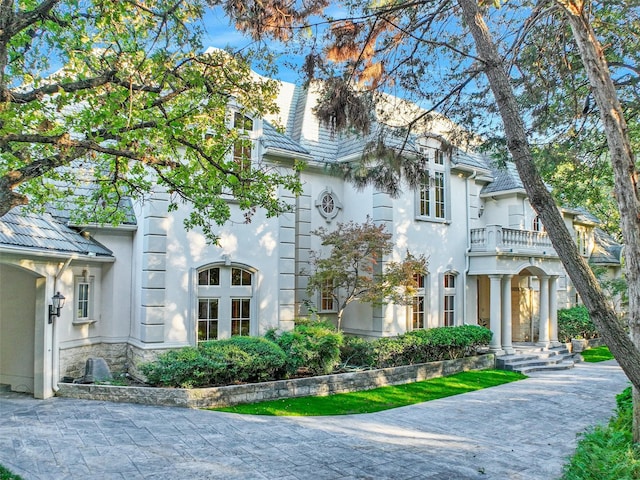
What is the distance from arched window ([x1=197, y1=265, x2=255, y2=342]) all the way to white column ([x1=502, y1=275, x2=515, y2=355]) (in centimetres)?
1026

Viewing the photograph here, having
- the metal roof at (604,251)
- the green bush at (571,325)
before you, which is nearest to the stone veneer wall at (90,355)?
the green bush at (571,325)

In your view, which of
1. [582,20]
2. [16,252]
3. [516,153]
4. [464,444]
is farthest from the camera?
[16,252]

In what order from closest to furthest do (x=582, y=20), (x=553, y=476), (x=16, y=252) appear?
(x=582, y=20), (x=553, y=476), (x=16, y=252)

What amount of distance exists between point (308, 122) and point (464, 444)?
12.7m

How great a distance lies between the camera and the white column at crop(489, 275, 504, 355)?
61.8ft

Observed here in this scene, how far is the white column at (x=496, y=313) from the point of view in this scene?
61.8 feet

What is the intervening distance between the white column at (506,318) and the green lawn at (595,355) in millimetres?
4338

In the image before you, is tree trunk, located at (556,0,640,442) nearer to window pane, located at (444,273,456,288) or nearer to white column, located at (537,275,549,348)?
window pane, located at (444,273,456,288)

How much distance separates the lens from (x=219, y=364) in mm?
11438

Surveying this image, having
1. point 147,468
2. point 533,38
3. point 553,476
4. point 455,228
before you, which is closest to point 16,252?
point 147,468

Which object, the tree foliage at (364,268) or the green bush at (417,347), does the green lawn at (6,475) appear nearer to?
the green bush at (417,347)

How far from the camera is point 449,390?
46.6ft

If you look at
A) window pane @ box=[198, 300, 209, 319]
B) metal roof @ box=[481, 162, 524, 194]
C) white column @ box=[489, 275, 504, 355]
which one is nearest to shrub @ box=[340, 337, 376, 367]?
window pane @ box=[198, 300, 209, 319]

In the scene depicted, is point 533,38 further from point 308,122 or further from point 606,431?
point 308,122
